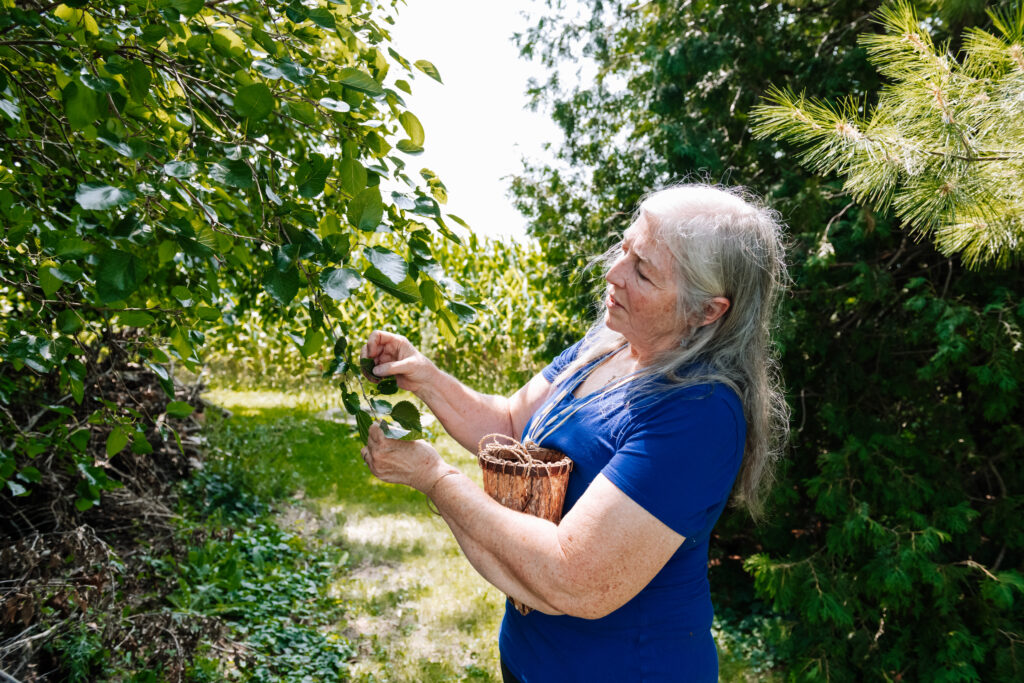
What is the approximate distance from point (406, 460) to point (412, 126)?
28.5 inches

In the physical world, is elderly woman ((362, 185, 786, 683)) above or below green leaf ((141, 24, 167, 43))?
below

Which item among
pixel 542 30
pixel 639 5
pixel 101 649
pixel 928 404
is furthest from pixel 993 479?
pixel 101 649

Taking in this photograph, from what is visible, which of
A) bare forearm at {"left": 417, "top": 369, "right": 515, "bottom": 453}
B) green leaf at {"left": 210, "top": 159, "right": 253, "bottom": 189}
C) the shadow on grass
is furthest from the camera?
the shadow on grass

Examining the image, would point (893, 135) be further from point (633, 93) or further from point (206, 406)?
point (206, 406)

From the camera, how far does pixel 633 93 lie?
13.5 ft

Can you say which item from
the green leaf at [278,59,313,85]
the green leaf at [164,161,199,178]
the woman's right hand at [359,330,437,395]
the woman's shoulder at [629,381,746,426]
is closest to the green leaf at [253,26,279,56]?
the green leaf at [278,59,313,85]

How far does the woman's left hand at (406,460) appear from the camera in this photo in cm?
147

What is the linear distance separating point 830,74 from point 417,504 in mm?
3992

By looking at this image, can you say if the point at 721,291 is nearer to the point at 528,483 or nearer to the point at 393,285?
the point at 528,483

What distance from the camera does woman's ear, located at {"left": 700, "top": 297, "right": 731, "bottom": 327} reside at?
4.79ft

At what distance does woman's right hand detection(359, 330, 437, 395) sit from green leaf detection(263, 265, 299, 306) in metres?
0.62

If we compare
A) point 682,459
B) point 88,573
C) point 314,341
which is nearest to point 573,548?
point 682,459

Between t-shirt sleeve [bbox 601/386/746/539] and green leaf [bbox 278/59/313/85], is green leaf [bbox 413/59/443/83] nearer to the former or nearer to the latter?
green leaf [bbox 278/59/313/85]

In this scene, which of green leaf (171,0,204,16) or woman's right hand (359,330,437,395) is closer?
green leaf (171,0,204,16)
